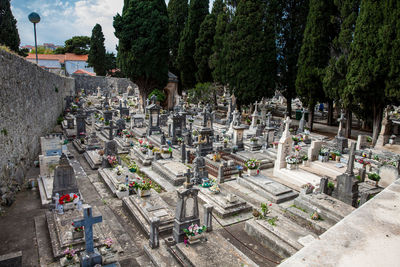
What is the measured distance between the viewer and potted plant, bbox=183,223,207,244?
6082 millimetres

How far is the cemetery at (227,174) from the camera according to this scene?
561 cm

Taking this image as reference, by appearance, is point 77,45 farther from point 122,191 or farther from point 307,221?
point 307,221

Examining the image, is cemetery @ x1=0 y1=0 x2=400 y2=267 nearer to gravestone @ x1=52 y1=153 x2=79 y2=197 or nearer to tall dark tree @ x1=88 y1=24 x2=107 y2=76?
gravestone @ x1=52 y1=153 x2=79 y2=197

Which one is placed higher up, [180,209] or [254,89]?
[254,89]

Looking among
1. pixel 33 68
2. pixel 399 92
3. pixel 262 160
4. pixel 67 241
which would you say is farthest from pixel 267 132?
pixel 33 68

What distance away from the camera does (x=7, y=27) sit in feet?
76.9

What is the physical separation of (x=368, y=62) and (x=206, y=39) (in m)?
18.3

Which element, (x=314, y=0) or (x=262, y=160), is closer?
(x=262, y=160)

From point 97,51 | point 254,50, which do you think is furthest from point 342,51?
point 97,51

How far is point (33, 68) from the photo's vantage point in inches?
539

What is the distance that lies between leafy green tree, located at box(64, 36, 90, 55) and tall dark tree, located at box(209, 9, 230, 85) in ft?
169

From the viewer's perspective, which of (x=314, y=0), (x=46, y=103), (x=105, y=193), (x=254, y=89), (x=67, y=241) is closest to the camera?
(x=67, y=241)

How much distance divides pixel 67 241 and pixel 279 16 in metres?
23.8

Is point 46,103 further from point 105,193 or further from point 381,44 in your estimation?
point 381,44
